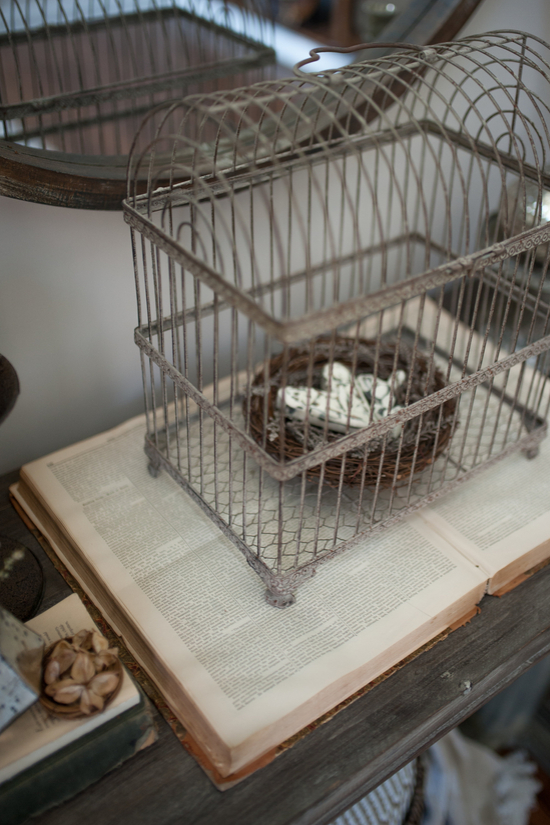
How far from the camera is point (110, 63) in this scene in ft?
3.58

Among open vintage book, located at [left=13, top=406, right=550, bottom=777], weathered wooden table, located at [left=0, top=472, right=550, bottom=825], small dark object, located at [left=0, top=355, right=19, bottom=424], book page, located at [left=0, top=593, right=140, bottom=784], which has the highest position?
small dark object, located at [left=0, top=355, right=19, bottom=424]

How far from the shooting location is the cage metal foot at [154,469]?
3.11 feet

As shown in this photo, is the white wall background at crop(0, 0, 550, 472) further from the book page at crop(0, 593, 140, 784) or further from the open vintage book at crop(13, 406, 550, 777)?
the book page at crop(0, 593, 140, 784)

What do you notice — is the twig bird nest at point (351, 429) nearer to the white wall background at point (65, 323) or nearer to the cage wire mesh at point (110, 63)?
the white wall background at point (65, 323)

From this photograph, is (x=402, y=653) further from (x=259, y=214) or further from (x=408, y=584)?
(x=259, y=214)

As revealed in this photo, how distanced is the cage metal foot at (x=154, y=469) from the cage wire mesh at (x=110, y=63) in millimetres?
446

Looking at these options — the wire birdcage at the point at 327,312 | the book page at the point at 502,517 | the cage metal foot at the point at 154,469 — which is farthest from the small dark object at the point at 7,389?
the book page at the point at 502,517

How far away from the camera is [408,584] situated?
83 cm

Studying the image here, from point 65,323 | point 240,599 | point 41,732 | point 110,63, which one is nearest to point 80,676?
point 41,732

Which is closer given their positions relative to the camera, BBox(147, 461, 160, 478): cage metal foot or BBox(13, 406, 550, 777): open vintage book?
BBox(13, 406, 550, 777): open vintage book

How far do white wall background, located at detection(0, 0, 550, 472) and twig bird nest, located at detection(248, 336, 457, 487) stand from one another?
0.23m

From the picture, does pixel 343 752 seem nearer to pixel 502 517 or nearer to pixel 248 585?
pixel 248 585

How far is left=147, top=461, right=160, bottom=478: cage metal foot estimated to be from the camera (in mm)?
949

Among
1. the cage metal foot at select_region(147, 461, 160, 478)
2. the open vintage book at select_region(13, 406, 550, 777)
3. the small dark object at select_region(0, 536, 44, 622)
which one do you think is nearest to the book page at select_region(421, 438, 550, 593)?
the open vintage book at select_region(13, 406, 550, 777)
